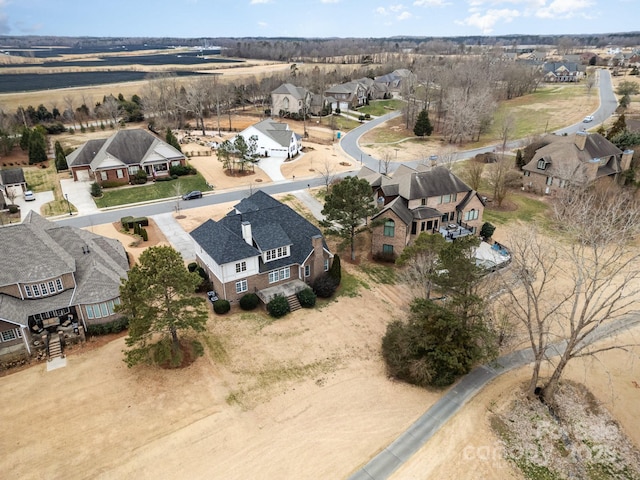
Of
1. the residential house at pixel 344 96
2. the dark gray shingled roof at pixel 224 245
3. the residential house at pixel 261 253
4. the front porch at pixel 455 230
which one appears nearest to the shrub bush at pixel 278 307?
the residential house at pixel 261 253

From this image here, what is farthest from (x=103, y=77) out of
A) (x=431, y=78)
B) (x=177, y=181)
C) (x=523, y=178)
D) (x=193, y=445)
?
(x=193, y=445)

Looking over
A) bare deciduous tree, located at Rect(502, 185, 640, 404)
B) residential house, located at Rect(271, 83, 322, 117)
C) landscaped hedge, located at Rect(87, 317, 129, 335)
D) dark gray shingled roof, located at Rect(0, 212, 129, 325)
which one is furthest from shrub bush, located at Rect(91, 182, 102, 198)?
residential house, located at Rect(271, 83, 322, 117)

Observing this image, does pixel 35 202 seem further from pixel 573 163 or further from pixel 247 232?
pixel 573 163

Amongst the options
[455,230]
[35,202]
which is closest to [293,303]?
[455,230]

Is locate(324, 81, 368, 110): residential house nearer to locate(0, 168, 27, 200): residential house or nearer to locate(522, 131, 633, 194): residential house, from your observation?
locate(522, 131, 633, 194): residential house

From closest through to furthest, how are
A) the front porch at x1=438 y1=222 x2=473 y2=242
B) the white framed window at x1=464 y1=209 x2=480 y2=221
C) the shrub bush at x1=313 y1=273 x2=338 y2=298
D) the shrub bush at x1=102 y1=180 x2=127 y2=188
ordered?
the shrub bush at x1=313 y1=273 x2=338 y2=298 < the front porch at x1=438 y1=222 x2=473 y2=242 < the white framed window at x1=464 y1=209 x2=480 y2=221 < the shrub bush at x1=102 y1=180 x2=127 y2=188

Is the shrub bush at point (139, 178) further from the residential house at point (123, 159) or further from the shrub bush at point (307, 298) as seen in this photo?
the shrub bush at point (307, 298)
